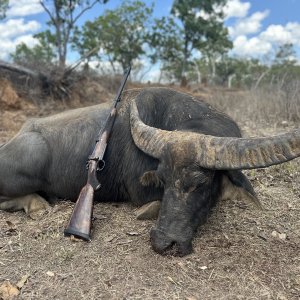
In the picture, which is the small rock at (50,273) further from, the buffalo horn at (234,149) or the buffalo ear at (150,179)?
the buffalo horn at (234,149)

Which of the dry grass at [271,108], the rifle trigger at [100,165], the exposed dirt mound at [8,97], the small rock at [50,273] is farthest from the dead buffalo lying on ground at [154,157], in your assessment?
the exposed dirt mound at [8,97]

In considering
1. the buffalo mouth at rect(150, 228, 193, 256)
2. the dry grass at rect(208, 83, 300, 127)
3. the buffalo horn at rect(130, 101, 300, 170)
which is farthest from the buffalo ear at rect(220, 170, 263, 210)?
the dry grass at rect(208, 83, 300, 127)

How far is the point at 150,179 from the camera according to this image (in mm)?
4066

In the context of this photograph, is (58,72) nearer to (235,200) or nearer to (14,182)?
(14,182)

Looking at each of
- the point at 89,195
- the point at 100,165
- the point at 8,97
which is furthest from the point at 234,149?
the point at 8,97

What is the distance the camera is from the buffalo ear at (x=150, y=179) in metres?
Result: 3.99

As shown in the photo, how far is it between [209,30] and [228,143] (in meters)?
27.0

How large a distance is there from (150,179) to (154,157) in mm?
349

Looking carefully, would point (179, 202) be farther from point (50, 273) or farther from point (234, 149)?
point (50, 273)

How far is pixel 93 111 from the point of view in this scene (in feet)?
16.9

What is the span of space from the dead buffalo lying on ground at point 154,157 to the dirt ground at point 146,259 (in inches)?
9.4

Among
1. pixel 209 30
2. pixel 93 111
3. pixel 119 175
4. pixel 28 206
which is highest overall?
pixel 209 30

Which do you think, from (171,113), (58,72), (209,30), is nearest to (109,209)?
(171,113)

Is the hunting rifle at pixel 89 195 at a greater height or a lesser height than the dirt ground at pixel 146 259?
greater
